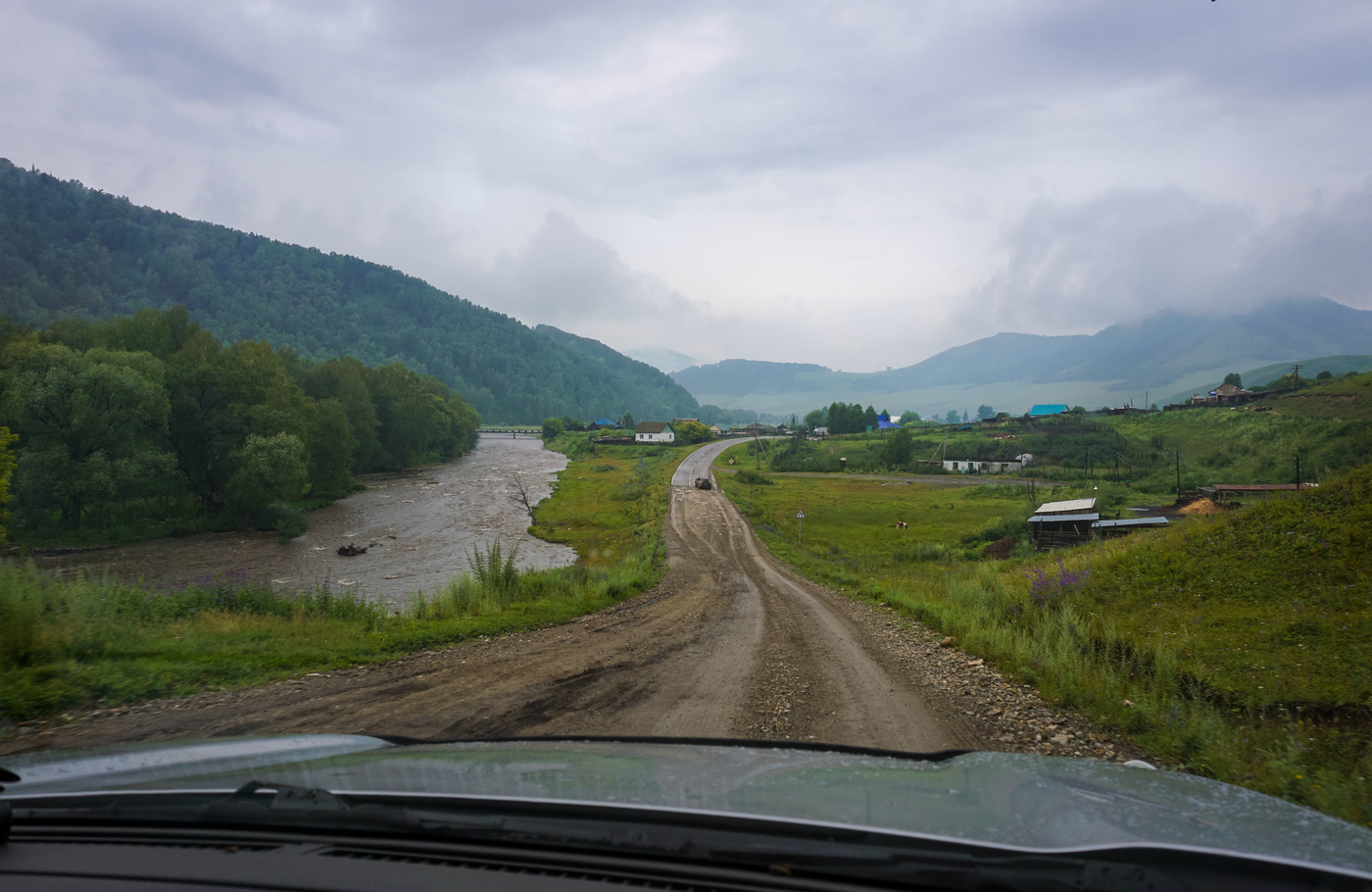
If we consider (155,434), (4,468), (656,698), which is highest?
(155,434)

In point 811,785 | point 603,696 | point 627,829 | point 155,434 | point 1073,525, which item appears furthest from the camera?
point 155,434

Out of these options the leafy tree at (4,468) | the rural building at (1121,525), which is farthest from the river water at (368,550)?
the rural building at (1121,525)

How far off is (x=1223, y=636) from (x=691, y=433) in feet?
414

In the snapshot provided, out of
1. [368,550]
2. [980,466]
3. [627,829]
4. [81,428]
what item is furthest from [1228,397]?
[81,428]

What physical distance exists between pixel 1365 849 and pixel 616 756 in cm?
294

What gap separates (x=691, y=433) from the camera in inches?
5325

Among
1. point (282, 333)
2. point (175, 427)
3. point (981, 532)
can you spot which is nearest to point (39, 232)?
point (282, 333)

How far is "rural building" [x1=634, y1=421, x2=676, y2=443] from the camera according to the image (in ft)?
419

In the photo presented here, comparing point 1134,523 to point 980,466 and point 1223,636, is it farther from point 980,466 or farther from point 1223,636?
point 980,466

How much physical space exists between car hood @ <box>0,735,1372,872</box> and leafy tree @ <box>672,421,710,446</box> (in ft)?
413

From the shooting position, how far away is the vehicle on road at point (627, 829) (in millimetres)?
1928

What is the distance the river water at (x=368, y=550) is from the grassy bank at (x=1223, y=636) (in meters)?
16.4

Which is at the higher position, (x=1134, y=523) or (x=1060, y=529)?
(x=1134, y=523)

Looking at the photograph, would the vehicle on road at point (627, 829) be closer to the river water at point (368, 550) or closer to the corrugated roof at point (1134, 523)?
the river water at point (368, 550)
